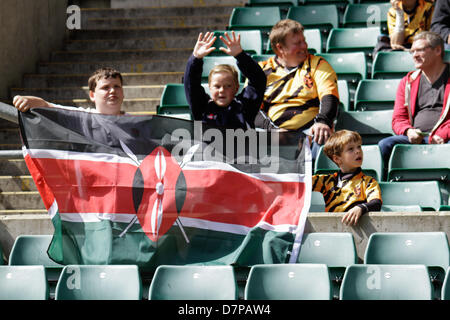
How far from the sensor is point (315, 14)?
27.9 ft

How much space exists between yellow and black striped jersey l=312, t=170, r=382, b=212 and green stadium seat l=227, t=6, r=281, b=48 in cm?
382

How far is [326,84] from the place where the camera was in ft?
18.9

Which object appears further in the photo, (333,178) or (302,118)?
(302,118)

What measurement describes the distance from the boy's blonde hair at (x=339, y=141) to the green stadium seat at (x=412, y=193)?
66 cm

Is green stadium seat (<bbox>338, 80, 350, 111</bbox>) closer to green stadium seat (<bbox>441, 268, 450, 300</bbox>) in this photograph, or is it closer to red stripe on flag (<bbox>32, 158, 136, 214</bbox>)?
red stripe on flag (<bbox>32, 158, 136, 214</bbox>)

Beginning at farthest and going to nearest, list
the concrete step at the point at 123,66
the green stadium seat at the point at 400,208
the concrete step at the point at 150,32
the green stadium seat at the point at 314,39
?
the concrete step at the point at 150,32 < the concrete step at the point at 123,66 < the green stadium seat at the point at 314,39 < the green stadium seat at the point at 400,208

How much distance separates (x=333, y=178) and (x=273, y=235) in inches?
27.4

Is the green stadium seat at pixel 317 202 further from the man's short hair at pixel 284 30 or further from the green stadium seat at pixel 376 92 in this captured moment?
the green stadium seat at pixel 376 92

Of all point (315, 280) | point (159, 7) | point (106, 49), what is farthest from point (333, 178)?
point (159, 7)

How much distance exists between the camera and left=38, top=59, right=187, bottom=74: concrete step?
8.12 meters

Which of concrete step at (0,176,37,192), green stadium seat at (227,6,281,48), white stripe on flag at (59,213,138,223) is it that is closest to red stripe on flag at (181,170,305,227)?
white stripe on flag at (59,213,138,223)

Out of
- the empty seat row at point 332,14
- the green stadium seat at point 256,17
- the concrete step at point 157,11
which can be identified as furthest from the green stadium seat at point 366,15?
the concrete step at point 157,11

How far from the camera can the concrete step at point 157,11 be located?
923 cm
